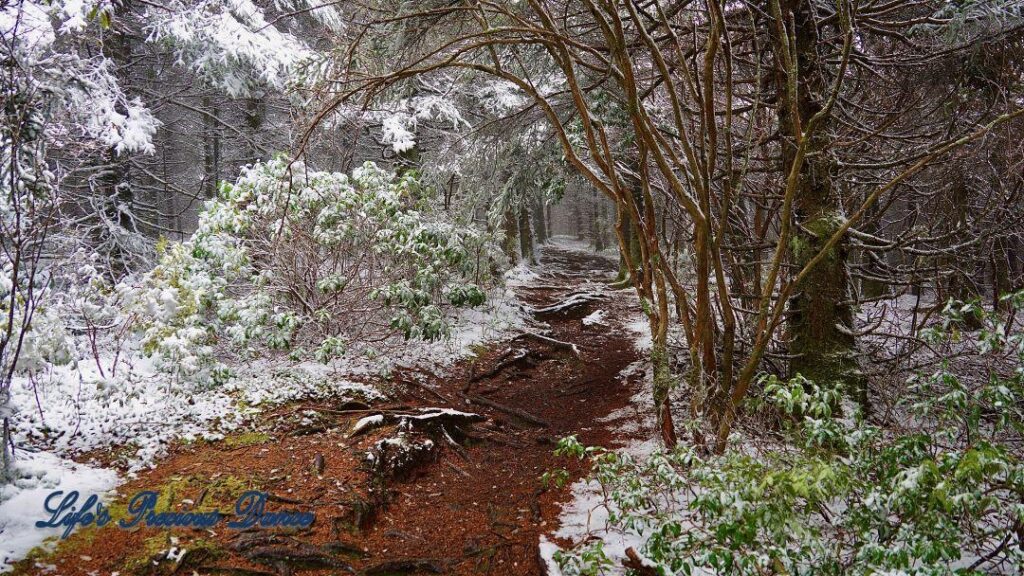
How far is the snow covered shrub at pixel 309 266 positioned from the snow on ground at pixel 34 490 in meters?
1.40

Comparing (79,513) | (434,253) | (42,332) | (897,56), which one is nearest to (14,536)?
(79,513)

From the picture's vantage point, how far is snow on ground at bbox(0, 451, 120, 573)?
321 centimetres

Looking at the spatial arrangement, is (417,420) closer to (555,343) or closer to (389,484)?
(389,484)

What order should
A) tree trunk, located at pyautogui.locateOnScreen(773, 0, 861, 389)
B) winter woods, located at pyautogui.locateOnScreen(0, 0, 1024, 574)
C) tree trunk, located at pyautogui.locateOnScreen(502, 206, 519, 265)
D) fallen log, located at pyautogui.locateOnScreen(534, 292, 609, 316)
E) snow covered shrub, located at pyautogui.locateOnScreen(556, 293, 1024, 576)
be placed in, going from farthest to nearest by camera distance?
tree trunk, located at pyautogui.locateOnScreen(502, 206, 519, 265)
fallen log, located at pyautogui.locateOnScreen(534, 292, 609, 316)
tree trunk, located at pyautogui.locateOnScreen(773, 0, 861, 389)
winter woods, located at pyautogui.locateOnScreen(0, 0, 1024, 574)
snow covered shrub, located at pyautogui.locateOnScreen(556, 293, 1024, 576)

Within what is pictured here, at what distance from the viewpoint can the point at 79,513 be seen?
3602mm

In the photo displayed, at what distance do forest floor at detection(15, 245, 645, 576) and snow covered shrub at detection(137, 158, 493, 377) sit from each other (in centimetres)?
113

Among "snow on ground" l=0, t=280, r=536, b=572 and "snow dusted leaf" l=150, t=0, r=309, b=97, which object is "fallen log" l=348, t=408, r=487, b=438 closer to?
"snow on ground" l=0, t=280, r=536, b=572

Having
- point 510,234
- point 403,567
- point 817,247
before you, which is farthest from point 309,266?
point 510,234

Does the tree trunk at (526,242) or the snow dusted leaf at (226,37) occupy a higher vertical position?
the snow dusted leaf at (226,37)

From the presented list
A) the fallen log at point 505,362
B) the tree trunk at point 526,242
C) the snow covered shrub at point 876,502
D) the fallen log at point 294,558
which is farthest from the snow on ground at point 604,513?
the tree trunk at point 526,242

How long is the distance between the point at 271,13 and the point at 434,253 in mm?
5843

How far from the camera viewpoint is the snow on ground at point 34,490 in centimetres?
321

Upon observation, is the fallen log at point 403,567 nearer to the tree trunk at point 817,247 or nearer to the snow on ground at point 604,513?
the snow on ground at point 604,513

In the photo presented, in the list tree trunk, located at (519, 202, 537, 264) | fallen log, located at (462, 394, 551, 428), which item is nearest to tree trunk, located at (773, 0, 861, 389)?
fallen log, located at (462, 394, 551, 428)
